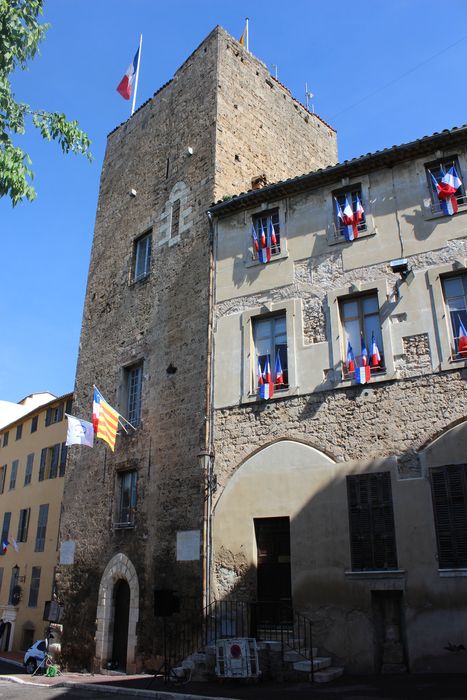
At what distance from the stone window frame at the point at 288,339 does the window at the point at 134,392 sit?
383 centimetres

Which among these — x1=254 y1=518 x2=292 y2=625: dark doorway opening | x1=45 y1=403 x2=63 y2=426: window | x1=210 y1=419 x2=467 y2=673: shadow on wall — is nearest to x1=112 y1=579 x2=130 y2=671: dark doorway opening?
x1=210 y1=419 x2=467 y2=673: shadow on wall

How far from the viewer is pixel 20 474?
88.9 feet

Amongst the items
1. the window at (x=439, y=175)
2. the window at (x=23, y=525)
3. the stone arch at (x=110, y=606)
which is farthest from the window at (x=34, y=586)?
the window at (x=439, y=175)

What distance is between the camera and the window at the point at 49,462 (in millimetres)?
24391

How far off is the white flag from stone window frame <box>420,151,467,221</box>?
9178mm

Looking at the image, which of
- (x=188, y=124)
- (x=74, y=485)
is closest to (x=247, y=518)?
(x=74, y=485)

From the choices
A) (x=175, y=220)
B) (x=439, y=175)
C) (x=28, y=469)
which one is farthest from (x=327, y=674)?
(x=28, y=469)

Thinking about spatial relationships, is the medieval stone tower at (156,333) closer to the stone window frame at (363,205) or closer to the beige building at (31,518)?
the stone window frame at (363,205)

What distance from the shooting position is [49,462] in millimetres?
24844

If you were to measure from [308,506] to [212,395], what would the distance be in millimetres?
3368

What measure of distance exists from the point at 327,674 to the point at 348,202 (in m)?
8.81

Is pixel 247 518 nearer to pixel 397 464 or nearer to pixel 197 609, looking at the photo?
pixel 197 609

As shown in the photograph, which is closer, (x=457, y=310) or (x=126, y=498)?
(x=457, y=310)

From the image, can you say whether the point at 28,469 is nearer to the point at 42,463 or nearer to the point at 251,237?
the point at 42,463
